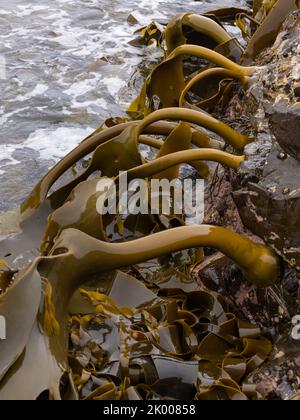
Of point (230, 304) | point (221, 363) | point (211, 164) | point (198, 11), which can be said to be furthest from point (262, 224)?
point (198, 11)

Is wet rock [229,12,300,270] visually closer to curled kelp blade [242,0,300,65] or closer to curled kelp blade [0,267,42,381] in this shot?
curled kelp blade [242,0,300,65]

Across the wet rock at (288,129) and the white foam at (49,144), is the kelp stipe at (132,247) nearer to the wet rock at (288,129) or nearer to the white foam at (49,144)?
the wet rock at (288,129)

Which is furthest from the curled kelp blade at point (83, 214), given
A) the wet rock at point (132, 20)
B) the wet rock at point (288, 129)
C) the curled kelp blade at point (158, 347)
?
the wet rock at point (132, 20)

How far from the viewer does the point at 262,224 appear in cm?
171

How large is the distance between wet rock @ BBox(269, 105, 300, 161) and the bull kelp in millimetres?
131

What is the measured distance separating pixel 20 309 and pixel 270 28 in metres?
1.81

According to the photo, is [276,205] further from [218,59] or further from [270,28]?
[270,28]

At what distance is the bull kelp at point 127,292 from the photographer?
53.9 inches

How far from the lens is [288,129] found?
5.63 ft

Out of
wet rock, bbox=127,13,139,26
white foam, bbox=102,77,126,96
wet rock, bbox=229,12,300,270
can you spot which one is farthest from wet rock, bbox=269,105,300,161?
wet rock, bbox=127,13,139,26

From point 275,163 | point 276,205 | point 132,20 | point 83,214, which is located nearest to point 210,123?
point 275,163

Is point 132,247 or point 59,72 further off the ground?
point 132,247

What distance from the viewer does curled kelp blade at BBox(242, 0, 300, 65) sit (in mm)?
2492

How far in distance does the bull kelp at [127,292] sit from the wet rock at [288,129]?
131mm
